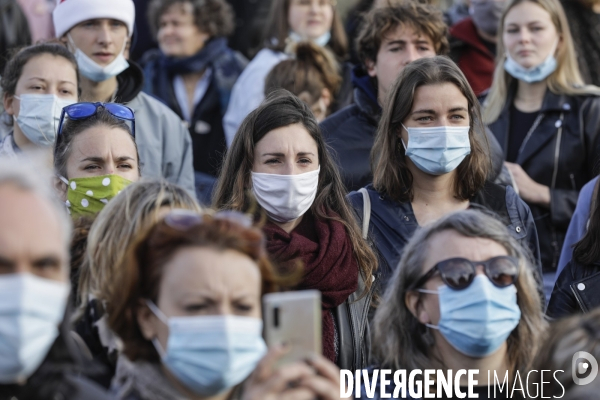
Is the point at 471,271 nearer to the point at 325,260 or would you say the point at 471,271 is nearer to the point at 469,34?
the point at 325,260

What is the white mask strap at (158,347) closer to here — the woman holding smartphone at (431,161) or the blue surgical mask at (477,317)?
the blue surgical mask at (477,317)

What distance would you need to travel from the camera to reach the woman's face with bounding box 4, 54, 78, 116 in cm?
669

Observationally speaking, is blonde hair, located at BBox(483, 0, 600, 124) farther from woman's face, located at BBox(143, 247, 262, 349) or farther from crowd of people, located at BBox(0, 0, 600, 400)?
woman's face, located at BBox(143, 247, 262, 349)

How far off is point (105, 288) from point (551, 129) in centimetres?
410

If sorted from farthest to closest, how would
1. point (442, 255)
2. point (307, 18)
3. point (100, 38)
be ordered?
point (307, 18) → point (100, 38) → point (442, 255)

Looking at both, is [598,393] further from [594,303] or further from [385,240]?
[385,240]

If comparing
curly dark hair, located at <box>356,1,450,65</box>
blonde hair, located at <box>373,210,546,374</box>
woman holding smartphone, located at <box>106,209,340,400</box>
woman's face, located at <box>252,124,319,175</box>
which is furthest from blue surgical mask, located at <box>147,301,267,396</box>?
curly dark hair, located at <box>356,1,450,65</box>

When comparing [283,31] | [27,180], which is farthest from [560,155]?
[27,180]

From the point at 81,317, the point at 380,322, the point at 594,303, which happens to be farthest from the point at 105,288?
the point at 594,303

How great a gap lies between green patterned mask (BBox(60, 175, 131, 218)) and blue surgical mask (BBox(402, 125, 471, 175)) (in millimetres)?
1651

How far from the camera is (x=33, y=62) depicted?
6715 mm

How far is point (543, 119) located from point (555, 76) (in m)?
0.43

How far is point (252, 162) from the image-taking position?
6.00 metres

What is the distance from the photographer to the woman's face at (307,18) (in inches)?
363
